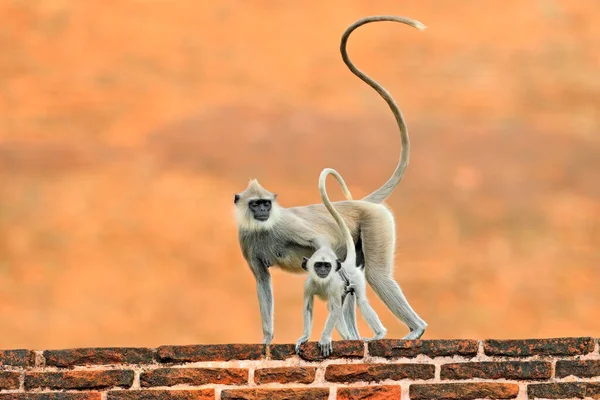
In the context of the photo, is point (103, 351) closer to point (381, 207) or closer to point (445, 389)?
point (445, 389)

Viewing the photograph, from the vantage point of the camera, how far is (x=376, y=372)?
5.60 metres

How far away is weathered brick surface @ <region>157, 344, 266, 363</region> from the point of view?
18.6 ft

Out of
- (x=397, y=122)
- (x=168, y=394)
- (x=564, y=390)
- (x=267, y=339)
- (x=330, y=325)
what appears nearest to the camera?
(x=564, y=390)

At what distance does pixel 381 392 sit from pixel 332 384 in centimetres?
26

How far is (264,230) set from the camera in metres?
7.73

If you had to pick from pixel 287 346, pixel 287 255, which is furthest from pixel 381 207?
pixel 287 346

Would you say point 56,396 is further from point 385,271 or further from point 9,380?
point 385,271

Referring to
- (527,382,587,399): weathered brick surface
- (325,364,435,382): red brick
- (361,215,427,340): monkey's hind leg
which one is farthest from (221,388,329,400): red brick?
(361,215,427,340): monkey's hind leg

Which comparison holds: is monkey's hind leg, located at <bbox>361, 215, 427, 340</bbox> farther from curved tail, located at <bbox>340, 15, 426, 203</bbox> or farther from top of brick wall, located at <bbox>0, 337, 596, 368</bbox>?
top of brick wall, located at <bbox>0, 337, 596, 368</bbox>

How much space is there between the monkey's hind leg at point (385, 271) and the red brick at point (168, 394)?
2.04 meters

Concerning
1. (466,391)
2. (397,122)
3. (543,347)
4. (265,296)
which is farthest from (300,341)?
(397,122)

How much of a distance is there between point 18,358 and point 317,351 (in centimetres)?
155

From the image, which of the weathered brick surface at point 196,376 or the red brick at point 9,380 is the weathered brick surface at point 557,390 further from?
the red brick at point 9,380

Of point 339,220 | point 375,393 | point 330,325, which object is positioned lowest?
point 375,393
